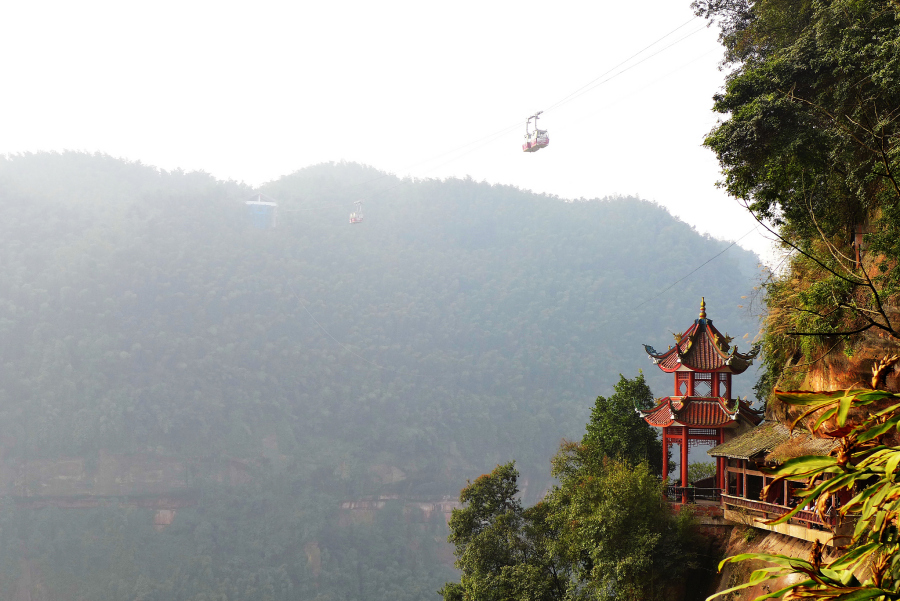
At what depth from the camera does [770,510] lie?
12.0 metres

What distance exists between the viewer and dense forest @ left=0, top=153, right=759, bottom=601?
155 feet

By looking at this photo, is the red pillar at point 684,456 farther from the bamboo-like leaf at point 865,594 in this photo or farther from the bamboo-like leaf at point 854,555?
the bamboo-like leaf at point 865,594

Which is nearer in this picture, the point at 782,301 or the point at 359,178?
the point at 782,301

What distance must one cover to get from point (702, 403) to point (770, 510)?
3.22 metres

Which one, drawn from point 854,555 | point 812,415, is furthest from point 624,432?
point 854,555

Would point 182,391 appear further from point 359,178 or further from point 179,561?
point 359,178

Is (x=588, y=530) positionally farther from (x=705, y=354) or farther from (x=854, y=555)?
(x=854, y=555)

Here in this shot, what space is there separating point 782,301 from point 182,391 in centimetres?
4967

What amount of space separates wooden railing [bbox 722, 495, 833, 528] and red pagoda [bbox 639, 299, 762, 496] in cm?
158

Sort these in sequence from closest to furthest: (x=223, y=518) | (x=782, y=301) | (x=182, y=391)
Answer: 1. (x=782, y=301)
2. (x=223, y=518)
3. (x=182, y=391)

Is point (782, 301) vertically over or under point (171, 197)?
under

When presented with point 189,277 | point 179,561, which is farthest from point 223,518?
point 189,277

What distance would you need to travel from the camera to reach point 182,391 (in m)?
53.8

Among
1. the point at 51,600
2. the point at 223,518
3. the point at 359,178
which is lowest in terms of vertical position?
the point at 51,600
